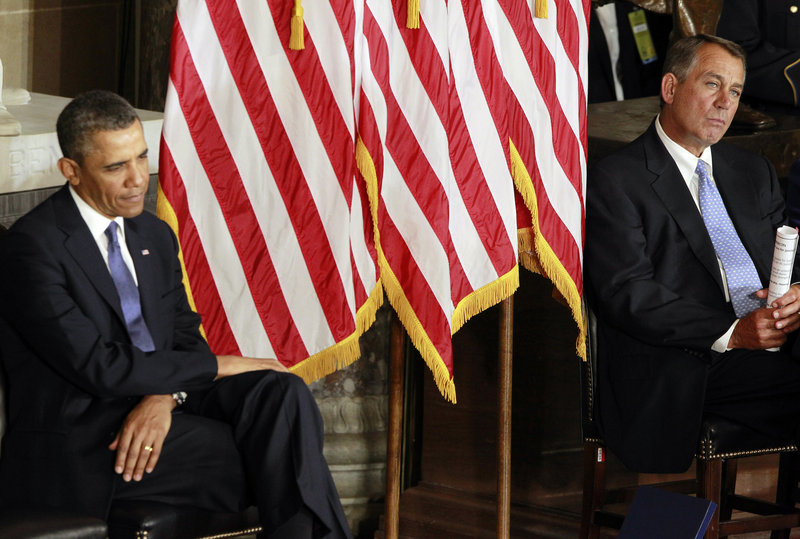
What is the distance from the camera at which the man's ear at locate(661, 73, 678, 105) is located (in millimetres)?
3820

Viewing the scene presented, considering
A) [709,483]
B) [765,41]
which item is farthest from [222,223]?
[765,41]

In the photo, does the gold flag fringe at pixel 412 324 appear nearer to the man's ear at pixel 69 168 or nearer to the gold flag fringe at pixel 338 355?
the gold flag fringe at pixel 338 355

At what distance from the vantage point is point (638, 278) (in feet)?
11.9

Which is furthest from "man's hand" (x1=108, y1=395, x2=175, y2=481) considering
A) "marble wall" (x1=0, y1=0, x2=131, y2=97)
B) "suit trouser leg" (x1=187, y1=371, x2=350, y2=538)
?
"marble wall" (x1=0, y1=0, x2=131, y2=97)

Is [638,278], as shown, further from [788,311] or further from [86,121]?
[86,121]

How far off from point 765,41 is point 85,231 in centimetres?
334

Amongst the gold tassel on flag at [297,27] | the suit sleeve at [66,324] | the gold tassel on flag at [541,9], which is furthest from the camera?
the gold tassel on flag at [541,9]

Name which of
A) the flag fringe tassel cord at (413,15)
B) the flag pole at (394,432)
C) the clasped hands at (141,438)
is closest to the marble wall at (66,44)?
the flag fringe tassel cord at (413,15)

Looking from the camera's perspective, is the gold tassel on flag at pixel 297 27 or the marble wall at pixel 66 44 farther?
the marble wall at pixel 66 44

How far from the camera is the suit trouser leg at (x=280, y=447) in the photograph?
9.32 ft

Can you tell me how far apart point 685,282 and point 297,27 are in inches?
54.8

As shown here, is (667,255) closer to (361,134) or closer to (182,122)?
(361,134)

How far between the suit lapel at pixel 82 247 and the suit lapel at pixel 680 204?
1720 mm

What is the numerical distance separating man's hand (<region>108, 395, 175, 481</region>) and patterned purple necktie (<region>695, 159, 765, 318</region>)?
5.93 feet
